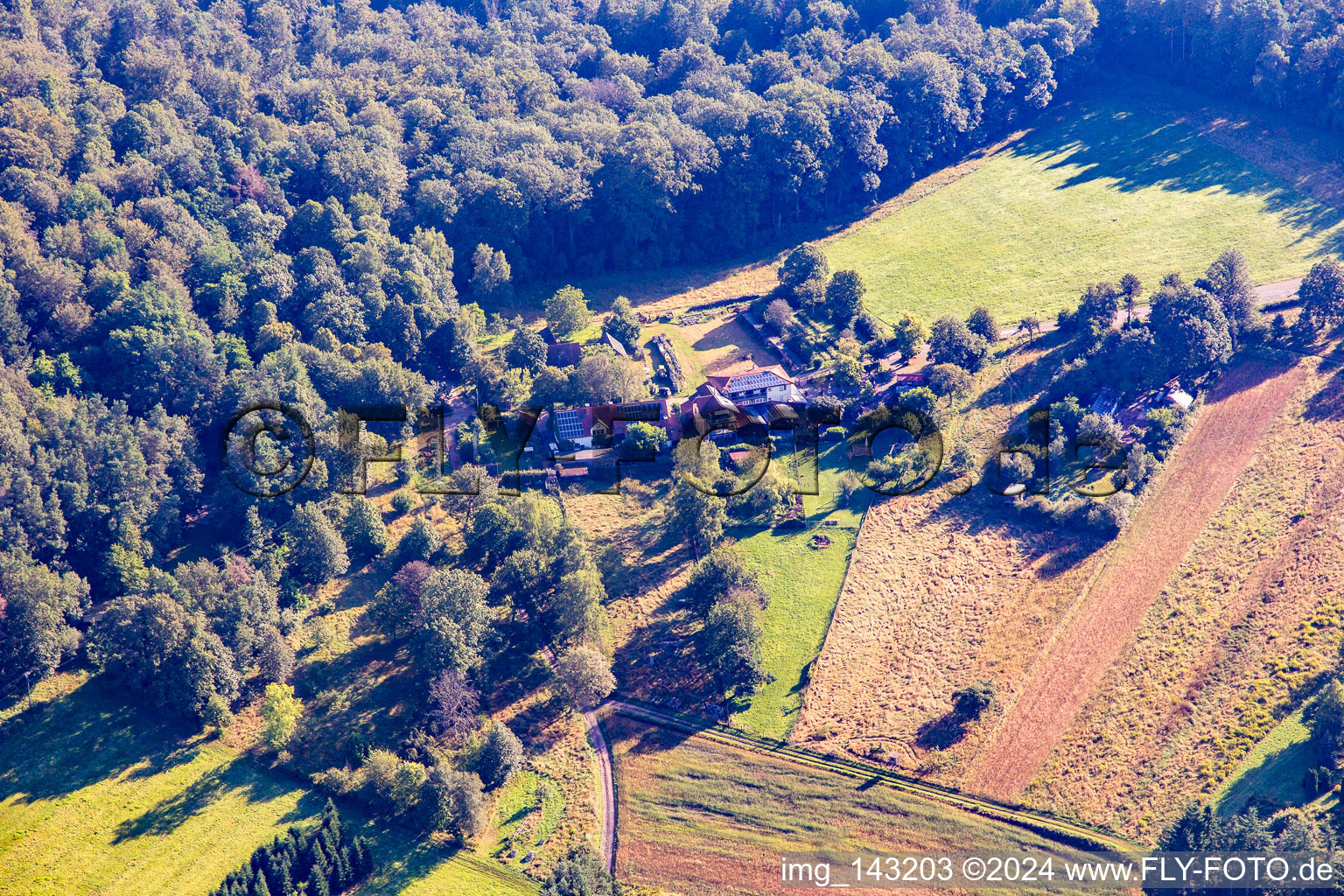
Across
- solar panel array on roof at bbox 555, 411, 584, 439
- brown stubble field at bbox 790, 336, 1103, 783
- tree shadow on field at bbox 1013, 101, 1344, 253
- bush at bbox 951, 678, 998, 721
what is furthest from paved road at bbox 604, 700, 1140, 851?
tree shadow on field at bbox 1013, 101, 1344, 253

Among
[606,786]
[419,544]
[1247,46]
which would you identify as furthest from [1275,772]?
[1247,46]

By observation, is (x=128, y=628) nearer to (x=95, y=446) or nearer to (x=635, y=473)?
(x=95, y=446)

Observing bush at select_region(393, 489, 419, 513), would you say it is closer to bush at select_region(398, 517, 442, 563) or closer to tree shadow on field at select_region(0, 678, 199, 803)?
bush at select_region(398, 517, 442, 563)

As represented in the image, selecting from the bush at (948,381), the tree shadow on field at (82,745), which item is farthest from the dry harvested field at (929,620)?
the tree shadow on field at (82,745)

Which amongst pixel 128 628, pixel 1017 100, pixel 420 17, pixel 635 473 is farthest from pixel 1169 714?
pixel 420 17

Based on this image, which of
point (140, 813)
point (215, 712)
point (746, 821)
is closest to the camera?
point (746, 821)

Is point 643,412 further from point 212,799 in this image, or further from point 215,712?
point 212,799
